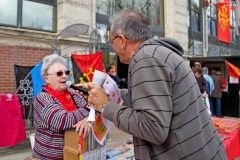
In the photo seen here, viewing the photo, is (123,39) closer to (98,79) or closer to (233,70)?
(98,79)

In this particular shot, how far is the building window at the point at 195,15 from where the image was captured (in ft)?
42.7

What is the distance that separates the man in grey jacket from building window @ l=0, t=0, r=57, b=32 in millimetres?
5755

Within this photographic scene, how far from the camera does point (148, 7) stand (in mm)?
10703

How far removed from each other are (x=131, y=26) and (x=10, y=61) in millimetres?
5488

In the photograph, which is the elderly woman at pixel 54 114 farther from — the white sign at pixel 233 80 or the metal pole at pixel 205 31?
the metal pole at pixel 205 31

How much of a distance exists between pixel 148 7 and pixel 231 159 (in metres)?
8.75

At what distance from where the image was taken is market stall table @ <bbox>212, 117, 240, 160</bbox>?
309 centimetres

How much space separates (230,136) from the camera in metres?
3.29

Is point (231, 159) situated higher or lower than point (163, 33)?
lower

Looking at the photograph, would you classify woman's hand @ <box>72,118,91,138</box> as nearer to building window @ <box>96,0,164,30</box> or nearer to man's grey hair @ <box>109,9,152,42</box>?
man's grey hair @ <box>109,9,152,42</box>

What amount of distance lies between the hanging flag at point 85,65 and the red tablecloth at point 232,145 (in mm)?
3500

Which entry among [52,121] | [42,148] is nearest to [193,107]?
[52,121]

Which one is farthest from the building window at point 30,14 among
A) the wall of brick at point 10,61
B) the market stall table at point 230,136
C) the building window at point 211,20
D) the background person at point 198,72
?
the building window at point 211,20

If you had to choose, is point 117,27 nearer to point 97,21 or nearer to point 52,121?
point 52,121
